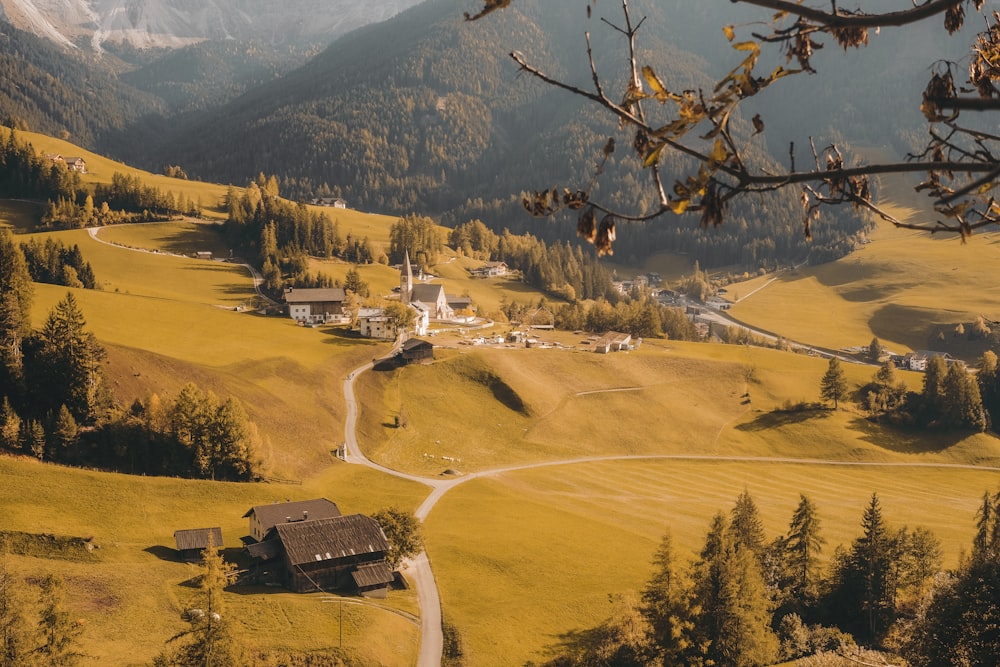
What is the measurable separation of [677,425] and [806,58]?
343ft

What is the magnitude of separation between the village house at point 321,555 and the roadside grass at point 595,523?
532 centimetres

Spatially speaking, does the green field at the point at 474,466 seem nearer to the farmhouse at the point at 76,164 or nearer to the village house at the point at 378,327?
the village house at the point at 378,327

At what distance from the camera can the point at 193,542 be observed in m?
51.1

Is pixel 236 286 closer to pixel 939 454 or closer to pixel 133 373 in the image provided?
pixel 133 373

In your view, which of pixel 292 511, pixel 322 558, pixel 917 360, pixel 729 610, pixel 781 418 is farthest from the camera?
pixel 917 360

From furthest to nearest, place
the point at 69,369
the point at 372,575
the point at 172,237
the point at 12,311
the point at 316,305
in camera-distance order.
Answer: the point at 172,237 → the point at 316,305 → the point at 69,369 → the point at 12,311 → the point at 372,575

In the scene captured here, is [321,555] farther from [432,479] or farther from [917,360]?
[917,360]

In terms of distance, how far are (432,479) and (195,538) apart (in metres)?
30.2

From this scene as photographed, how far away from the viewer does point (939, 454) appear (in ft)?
352

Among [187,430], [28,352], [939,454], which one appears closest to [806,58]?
[187,430]

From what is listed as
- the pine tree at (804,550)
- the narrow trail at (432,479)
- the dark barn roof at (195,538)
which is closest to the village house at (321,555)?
the dark barn roof at (195,538)

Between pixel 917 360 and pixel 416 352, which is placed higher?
pixel 917 360

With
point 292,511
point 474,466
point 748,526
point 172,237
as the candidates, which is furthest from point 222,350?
point 172,237

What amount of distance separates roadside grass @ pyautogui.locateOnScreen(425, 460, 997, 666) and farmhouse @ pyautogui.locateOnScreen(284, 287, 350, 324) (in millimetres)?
57562
